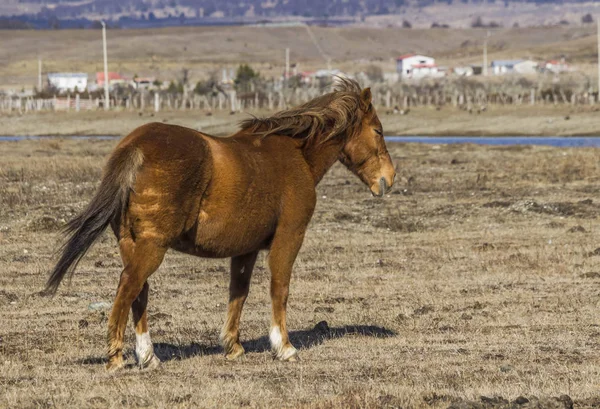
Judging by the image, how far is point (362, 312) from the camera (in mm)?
12531

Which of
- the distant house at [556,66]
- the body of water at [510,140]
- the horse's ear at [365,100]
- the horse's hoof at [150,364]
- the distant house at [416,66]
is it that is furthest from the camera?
the distant house at [416,66]

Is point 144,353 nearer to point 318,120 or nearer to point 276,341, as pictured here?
point 276,341

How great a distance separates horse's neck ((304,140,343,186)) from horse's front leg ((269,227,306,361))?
0.58 meters

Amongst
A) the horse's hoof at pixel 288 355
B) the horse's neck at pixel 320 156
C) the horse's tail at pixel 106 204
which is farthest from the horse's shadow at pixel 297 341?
the horse's neck at pixel 320 156

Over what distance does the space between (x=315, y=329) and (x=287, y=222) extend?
1.82m

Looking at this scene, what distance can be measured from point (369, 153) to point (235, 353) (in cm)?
215

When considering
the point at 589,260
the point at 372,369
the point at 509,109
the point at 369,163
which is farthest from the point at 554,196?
the point at 509,109

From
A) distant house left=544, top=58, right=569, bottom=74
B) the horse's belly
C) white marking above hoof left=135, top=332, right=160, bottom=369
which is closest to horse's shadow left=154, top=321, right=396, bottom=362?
white marking above hoof left=135, top=332, right=160, bottom=369

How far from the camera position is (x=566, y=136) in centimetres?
4822

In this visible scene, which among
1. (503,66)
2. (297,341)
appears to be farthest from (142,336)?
(503,66)

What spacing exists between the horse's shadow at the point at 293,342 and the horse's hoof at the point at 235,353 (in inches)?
11.3

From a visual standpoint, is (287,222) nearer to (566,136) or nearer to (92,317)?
(92,317)

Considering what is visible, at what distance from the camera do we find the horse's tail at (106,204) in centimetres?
881

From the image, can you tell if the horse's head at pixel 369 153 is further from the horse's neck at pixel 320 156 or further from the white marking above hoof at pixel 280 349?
the white marking above hoof at pixel 280 349
